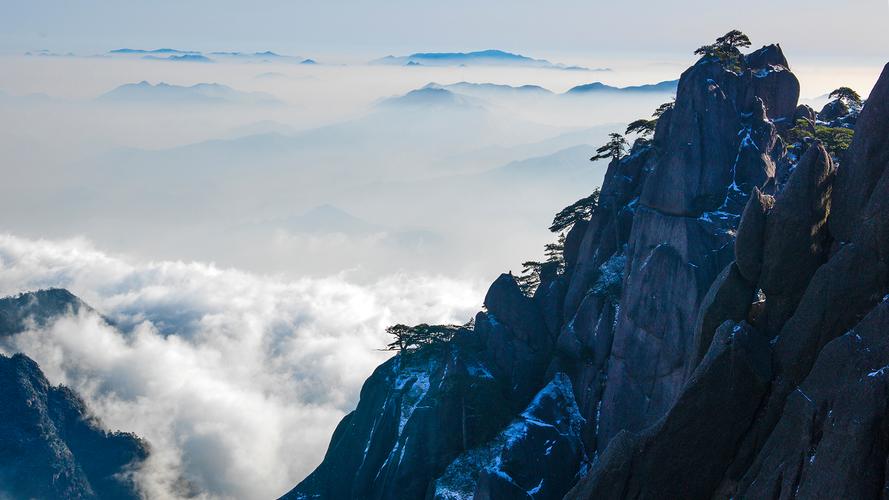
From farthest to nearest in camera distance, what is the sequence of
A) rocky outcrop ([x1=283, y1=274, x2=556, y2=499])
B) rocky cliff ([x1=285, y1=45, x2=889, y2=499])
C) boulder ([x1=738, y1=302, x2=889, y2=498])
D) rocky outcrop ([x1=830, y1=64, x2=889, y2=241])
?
rocky outcrop ([x1=283, y1=274, x2=556, y2=499]), rocky outcrop ([x1=830, y1=64, x2=889, y2=241]), rocky cliff ([x1=285, y1=45, x2=889, y2=499]), boulder ([x1=738, y1=302, x2=889, y2=498])

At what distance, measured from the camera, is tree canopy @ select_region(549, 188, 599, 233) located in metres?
78.5

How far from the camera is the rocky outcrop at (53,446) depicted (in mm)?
118750

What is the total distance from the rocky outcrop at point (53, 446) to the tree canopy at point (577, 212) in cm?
9212

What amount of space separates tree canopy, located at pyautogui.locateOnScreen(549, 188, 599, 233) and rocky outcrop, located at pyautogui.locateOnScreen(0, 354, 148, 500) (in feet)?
302

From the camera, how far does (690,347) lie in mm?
54094

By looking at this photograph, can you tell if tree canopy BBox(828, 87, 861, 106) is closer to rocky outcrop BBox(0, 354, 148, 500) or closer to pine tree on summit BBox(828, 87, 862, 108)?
pine tree on summit BBox(828, 87, 862, 108)

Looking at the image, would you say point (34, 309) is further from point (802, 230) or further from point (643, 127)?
point (802, 230)

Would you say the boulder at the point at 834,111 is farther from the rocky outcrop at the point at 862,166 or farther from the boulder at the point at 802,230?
the boulder at the point at 802,230

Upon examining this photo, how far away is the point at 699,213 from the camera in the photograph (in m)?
62.1

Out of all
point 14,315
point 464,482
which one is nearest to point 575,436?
point 464,482

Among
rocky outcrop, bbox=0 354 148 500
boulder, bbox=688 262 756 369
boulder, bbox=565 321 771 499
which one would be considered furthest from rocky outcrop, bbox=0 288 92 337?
boulder, bbox=688 262 756 369

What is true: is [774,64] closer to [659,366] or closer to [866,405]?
[659,366]

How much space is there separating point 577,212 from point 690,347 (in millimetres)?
27999

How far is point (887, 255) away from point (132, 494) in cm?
12452
